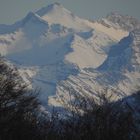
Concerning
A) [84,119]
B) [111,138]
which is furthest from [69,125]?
[111,138]

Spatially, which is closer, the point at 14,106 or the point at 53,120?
the point at 14,106

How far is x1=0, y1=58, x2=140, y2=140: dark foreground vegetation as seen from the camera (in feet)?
73.2

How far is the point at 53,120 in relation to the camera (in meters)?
25.0

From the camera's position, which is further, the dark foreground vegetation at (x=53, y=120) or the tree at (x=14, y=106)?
the dark foreground vegetation at (x=53, y=120)

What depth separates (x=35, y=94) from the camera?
2436 centimetres

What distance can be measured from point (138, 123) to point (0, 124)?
342 inches

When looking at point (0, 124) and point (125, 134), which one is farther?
point (125, 134)

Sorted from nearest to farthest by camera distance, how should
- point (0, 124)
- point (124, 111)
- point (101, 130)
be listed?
point (0, 124) → point (101, 130) → point (124, 111)

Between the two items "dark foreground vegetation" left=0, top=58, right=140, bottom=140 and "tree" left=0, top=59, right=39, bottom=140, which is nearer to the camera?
"tree" left=0, top=59, right=39, bottom=140

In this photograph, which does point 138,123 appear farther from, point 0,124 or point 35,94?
point 0,124

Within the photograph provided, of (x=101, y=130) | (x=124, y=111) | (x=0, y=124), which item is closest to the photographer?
(x=0, y=124)

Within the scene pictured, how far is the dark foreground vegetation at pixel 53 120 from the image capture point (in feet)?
73.2

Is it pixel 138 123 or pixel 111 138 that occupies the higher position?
pixel 138 123

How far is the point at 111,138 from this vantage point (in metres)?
22.5
